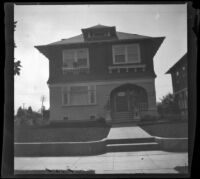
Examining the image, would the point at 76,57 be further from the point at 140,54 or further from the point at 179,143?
the point at 179,143

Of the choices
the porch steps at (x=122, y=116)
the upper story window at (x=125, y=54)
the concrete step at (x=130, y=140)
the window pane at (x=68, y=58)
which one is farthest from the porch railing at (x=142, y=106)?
the window pane at (x=68, y=58)

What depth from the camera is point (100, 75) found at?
7.55 m

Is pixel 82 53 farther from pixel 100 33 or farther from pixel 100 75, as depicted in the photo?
pixel 100 75

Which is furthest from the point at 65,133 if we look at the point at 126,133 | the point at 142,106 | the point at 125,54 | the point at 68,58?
the point at 125,54

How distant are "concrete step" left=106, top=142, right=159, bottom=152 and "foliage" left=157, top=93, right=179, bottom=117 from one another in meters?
1.14

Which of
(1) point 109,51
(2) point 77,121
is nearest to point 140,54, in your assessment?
(1) point 109,51

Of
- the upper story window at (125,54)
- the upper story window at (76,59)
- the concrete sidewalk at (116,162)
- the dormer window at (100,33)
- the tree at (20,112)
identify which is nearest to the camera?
the concrete sidewalk at (116,162)

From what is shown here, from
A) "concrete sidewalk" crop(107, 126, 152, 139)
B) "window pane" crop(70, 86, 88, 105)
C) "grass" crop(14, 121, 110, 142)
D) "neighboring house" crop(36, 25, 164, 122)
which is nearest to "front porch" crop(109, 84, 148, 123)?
"neighboring house" crop(36, 25, 164, 122)

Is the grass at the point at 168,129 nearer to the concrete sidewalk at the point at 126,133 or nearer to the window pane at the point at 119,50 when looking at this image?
the concrete sidewalk at the point at 126,133

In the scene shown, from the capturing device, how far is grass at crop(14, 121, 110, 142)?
7316mm

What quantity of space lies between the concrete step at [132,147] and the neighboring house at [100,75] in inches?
37.7

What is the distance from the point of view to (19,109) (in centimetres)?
747

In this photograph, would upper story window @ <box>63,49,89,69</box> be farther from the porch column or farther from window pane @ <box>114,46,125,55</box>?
the porch column

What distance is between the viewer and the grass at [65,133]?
732 centimetres
